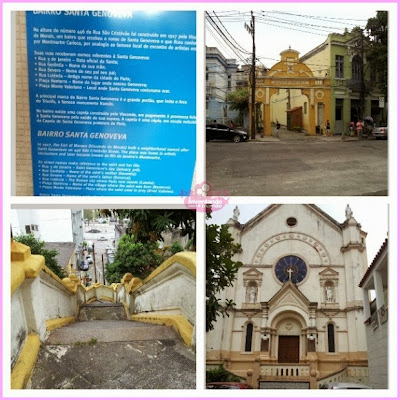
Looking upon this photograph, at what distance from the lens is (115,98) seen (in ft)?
10.0

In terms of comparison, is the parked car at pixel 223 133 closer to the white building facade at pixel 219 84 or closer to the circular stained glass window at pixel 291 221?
the white building facade at pixel 219 84

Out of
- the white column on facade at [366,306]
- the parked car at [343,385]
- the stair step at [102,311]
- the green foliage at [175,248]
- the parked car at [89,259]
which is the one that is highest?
the green foliage at [175,248]

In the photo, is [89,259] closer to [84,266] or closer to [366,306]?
[84,266]

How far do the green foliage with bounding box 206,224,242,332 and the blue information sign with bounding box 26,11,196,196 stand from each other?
308 mm

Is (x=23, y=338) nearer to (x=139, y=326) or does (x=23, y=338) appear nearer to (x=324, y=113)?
(x=139, y=326)

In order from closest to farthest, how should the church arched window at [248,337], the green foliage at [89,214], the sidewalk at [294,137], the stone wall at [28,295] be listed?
1. the stone wall at [28,295]
2. the green foliage at [89,214]
3. the church arched window at [248,337]
4. the sidewalk at [294,137]

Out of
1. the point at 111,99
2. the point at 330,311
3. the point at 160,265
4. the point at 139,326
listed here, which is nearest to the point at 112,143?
the point at 111,99

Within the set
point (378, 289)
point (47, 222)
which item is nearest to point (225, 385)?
point (378, 289)

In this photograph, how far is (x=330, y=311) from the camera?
320 cm

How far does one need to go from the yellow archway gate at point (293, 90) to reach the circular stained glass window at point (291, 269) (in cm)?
73

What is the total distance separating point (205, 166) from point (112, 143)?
495mm

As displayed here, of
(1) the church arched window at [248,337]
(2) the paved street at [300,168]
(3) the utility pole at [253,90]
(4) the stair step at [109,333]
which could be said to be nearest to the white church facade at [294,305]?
(1) the church arched window at [248,337]

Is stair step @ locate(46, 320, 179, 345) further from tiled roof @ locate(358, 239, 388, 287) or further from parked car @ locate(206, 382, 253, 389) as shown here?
tiled roof @ locate(358, 239, 388, 287)

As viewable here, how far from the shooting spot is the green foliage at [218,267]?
3.12 metres
